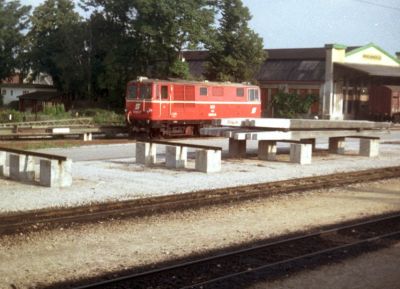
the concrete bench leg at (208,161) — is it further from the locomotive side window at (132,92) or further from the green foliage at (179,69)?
the green foliage at (179,69)

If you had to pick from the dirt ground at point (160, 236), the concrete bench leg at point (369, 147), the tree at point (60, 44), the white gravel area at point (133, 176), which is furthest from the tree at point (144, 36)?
the dirt ground at point (160, 236)

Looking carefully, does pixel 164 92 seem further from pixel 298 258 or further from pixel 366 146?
pixel 298 258

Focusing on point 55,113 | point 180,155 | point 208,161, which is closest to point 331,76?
point 55,113

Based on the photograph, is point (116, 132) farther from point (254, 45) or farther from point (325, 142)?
point (254, 45)

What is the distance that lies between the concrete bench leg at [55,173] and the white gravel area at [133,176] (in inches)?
8.6

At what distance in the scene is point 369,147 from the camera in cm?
2228

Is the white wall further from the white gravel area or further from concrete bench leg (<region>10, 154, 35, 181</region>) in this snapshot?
concrete bench leg (<region>10, 154, 35, 181</region>)

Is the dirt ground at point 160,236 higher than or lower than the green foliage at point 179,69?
lower

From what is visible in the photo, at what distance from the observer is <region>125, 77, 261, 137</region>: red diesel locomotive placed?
2822cm

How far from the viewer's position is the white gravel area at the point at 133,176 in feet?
39.6

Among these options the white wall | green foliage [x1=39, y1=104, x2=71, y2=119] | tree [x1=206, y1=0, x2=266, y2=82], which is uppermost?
tree [x1=206, y1=0, x2=266, y2=82]

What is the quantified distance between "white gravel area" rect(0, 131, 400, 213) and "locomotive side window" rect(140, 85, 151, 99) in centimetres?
521

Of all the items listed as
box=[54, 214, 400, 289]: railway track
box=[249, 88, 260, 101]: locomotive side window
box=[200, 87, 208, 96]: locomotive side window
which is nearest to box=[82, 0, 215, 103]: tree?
box=[249, 88, 260, 101]: locomotive side window

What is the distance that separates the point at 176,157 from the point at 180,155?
0.16m
